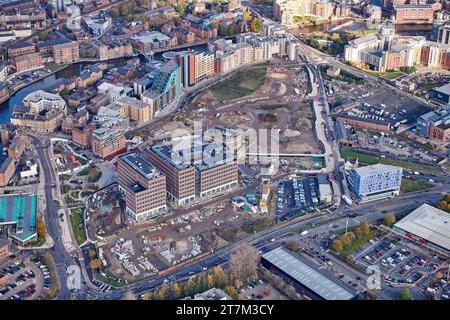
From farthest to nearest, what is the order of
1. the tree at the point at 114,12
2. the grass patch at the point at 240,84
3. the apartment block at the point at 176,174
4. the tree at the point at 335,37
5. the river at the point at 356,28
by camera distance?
the tree at the point at 114,12 < the river at the point at 356,28 < the tree at the point at 335,37 < the grass patch at the point at 240,84 < the apartment block at the point at 176,174

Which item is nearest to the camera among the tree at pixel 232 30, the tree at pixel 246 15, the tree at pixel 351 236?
the tree at pixel 351 236

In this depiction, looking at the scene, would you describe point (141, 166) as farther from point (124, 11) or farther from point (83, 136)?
point (124, 11)

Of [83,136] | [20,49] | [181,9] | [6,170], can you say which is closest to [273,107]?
[83,136]

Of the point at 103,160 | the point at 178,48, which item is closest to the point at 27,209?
the point at 103,160

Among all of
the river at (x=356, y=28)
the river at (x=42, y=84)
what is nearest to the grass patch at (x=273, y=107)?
the river at (x=42, y=84)

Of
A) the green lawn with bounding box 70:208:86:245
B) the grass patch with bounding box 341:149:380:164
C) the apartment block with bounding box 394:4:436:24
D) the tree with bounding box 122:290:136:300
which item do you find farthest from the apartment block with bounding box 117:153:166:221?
the apartment block with bounding box 394:4:436:24

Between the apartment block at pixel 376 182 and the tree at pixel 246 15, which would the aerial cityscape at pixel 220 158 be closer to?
the apartment block at pixel 376 182
